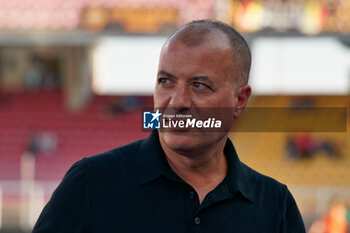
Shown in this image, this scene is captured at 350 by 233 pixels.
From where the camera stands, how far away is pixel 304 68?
52.0 feet

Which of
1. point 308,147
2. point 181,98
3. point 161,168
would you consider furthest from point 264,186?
point 308,147

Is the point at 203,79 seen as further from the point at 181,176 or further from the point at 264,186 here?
the point at 264,186

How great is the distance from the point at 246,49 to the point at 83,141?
12.1m

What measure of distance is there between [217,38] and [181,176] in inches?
16.3

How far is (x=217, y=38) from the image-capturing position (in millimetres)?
1776

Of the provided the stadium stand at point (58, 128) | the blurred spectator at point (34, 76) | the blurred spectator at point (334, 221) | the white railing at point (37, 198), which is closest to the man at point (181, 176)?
the blurred spectator at point (334, 221)

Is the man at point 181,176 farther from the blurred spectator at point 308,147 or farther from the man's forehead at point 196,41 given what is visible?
the blurred spectator at point 308,147

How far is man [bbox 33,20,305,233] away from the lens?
1.73 meters

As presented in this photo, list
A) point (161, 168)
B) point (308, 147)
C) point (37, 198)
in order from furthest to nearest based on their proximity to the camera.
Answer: point (308, 147), point (37, 198), point (161, 168)

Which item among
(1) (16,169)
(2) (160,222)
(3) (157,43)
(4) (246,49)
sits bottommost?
(1) (16,169)

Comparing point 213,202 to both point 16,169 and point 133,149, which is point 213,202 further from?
point 16,169

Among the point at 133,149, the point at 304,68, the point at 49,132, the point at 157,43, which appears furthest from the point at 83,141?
the point at 133,149

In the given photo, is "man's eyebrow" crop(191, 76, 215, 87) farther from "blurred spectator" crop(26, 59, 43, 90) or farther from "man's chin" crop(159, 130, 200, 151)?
"blurred spectator" crop(26, 59, 43, 90)

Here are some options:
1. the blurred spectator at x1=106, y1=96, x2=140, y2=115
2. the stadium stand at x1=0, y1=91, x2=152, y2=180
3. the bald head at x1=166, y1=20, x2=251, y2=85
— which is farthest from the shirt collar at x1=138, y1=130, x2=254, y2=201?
the blurred spectator at x1=106, y1=96, x2=140, y2=115
